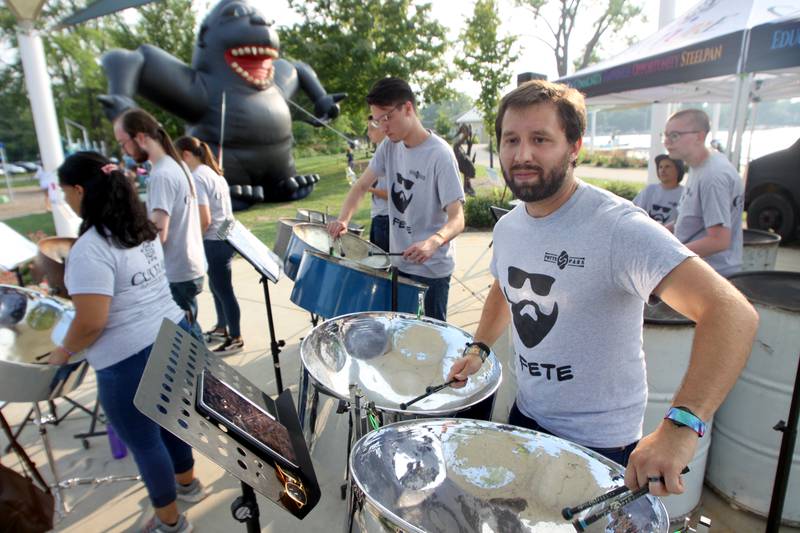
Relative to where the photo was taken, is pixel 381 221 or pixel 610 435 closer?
pixel 610 435

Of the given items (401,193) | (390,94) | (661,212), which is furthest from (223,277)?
(661,212)

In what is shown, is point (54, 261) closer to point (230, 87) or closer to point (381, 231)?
point (381, 231)

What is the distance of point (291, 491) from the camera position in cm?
72

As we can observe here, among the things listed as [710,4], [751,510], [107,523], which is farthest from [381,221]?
[710,4]

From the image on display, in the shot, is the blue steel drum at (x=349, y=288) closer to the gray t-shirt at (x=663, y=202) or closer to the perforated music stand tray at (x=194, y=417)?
the perforated music stand tray at (x=194, y=417)

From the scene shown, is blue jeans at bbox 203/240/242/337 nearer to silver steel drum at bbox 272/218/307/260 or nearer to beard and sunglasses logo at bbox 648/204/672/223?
silver steel drum at bbox 272/218/307/260

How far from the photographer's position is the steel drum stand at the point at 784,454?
110 cm

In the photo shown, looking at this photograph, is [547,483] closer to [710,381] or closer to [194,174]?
[710,381]

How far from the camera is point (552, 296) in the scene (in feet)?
2.80

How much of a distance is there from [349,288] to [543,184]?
0.84m

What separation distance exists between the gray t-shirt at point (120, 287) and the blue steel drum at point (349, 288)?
449mm

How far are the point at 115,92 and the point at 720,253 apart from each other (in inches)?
249

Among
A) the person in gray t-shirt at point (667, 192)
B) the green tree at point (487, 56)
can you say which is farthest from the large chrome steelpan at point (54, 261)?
the green tree at point (487, 56)

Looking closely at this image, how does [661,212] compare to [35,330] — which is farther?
[661,212]
